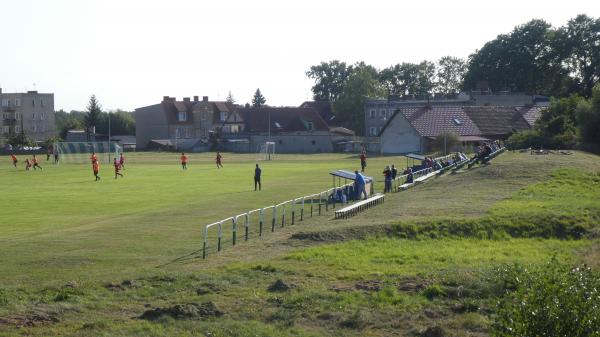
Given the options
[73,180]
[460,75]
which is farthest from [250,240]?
[460,75]

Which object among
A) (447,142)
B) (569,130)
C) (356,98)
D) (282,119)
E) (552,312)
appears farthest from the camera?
(356,98)

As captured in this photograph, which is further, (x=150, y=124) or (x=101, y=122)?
(x=101, y=122)

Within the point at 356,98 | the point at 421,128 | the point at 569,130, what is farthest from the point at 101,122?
Answer: the point at 569,130

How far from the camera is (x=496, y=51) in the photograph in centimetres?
12556

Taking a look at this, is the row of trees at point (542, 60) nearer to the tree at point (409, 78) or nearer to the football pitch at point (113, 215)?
the tree at point (409, 78)

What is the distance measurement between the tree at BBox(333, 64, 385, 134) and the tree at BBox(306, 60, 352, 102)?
24.6 metres

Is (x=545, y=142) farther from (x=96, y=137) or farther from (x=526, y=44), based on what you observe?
(x=96, y=137)

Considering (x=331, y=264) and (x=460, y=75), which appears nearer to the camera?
(x=331, y=264)

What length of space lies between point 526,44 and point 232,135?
45592mm

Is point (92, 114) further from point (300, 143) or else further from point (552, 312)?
point (552, 312)

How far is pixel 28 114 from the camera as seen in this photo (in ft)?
468

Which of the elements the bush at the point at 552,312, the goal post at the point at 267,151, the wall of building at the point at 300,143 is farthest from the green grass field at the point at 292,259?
the wall of building at the point at 300,143

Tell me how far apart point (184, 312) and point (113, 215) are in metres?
18.0

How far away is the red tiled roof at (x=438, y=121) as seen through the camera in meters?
91.6
